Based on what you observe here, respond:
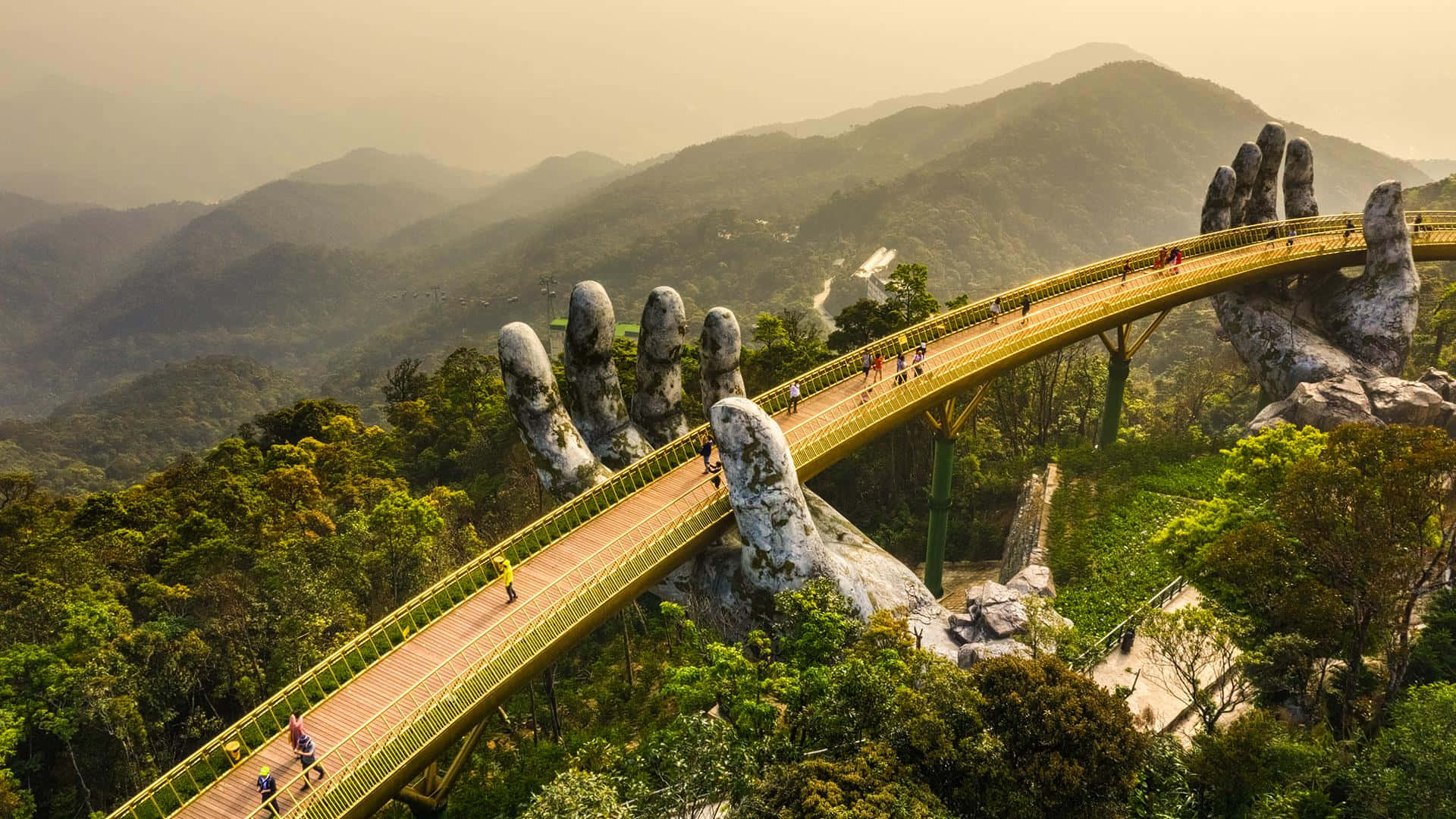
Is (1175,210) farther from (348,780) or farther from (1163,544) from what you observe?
(348,780)

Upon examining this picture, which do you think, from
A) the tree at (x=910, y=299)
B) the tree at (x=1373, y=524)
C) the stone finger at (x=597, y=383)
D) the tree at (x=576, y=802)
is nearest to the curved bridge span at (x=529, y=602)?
the stone finger at (x=597, y=383)

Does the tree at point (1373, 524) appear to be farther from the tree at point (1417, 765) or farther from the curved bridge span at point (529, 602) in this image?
the curved bridge span at point (529, 602)

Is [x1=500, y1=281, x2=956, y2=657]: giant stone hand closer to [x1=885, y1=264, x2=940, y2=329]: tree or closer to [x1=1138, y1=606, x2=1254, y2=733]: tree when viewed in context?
[x1=1138, y1=606, x2=1254, y2=733]: tree

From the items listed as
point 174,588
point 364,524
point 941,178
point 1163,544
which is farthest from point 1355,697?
point 941,178

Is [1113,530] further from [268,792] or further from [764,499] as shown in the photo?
[268,792]

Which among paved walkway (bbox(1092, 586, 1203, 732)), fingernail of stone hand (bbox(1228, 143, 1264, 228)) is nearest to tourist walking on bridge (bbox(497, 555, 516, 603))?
paved walkway (bbox(1092, 586, 1203, 732))

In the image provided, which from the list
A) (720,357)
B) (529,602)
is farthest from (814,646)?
(720,357)
